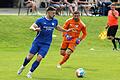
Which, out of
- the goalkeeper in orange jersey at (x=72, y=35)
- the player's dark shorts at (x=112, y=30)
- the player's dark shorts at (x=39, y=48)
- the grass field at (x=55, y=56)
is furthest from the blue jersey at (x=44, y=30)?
the player's dark shorts at (x=112, y=30)

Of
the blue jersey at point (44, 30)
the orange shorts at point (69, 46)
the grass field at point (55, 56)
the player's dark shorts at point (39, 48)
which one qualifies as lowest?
the grass field at point (55, 56)

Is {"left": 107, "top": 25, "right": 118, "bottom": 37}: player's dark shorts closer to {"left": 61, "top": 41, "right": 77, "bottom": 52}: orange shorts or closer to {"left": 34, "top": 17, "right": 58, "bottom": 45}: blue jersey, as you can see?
{"left": 61, "top": 41, "right": 77, "bottom": 52}: orange shorts

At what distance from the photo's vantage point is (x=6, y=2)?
56188 mm

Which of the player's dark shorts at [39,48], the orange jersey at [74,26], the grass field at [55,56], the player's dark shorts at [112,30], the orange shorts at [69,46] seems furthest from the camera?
the player's dark shorts at [112,30]

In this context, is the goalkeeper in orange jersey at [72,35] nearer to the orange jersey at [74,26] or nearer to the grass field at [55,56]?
the orange jersey at [74,26]

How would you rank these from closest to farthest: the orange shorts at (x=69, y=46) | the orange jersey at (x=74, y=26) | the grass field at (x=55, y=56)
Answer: the grass field at (x=55, y=56)
the orange shorts at (x=69, y=46)
the orange jersey at (x=74, y=26)

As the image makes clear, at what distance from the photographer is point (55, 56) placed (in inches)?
947

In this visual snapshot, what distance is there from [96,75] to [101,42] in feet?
49.9

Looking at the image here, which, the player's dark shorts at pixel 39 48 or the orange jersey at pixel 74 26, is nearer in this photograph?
the player's dark shorts at pixel 39 48

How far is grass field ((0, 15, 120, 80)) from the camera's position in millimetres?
16859

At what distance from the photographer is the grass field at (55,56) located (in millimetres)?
16859

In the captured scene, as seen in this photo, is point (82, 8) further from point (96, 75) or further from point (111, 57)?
point (96, 75)

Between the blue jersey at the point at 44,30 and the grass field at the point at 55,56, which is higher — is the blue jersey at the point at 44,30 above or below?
above

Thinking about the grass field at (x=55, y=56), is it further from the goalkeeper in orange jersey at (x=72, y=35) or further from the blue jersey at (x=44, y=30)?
the blue jersey at (x=44, y=30)
